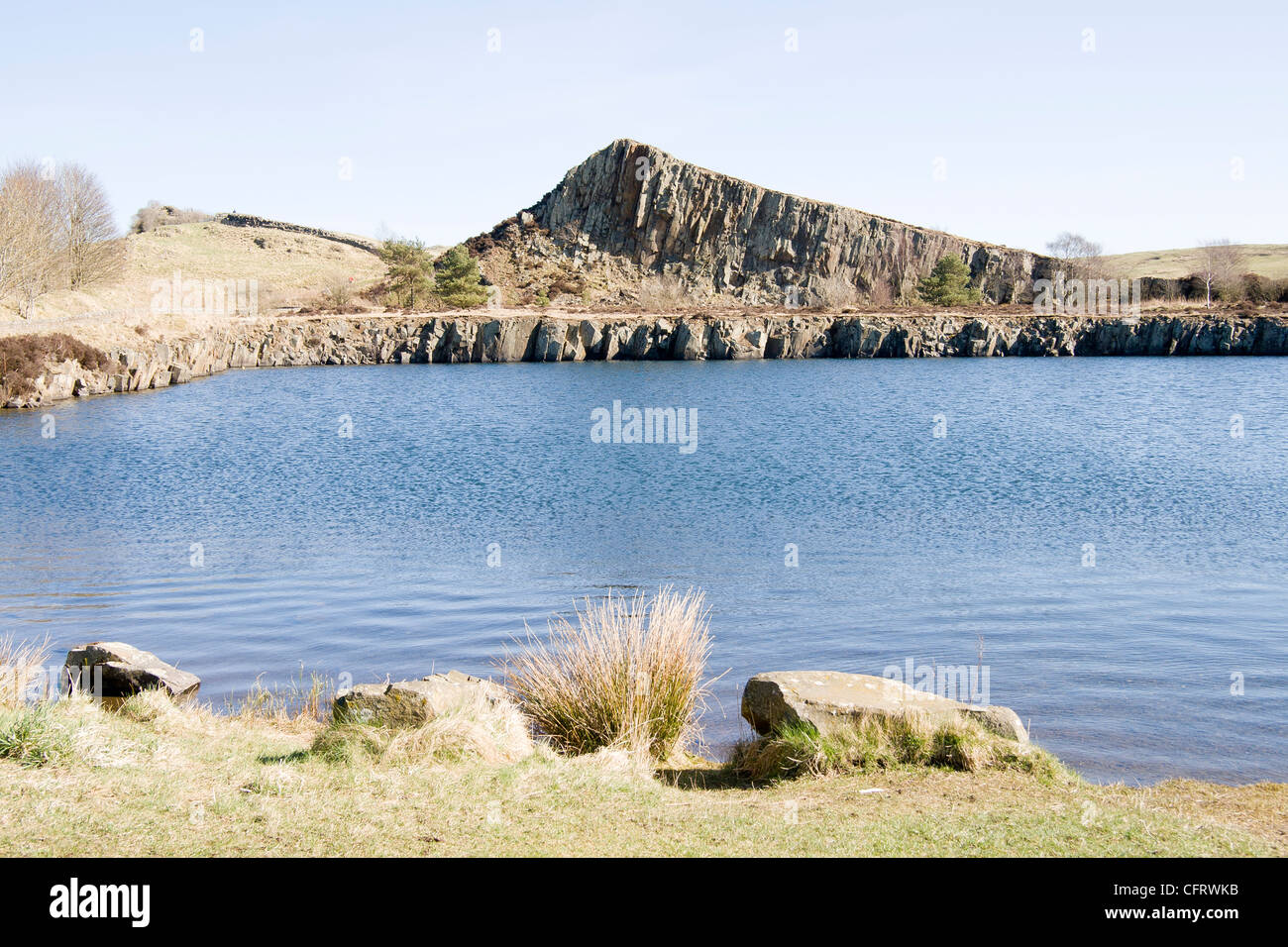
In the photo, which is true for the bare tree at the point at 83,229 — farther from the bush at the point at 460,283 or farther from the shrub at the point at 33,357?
the bush at the point at 460,283

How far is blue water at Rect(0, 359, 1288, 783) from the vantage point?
40.7 feet

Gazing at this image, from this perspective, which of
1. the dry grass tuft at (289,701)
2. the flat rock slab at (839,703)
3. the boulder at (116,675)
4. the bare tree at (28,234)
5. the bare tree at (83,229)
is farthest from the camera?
the bare tree at (83,229)

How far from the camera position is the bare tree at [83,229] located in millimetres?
75188

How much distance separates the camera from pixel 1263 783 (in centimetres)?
823

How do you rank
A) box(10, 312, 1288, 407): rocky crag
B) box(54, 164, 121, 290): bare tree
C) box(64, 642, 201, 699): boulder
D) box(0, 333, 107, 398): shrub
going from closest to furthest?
box(64, 642, 201, 699): boulder, box(0, 333, 107, 398): shrub, box(54, 164, 121, 290): bare tree, box(10, 312, 1288, 407): rocky crag

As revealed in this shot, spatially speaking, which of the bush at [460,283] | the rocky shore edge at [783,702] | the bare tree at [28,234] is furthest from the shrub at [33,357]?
the rocky shore edge at [783,702]

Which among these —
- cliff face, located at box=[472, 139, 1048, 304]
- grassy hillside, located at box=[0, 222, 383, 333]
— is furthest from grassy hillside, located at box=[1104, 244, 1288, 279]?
grassy hillside, located at box=[0, 222, 383, 333]

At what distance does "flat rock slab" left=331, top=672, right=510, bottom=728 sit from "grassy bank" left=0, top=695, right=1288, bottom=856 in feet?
1.35

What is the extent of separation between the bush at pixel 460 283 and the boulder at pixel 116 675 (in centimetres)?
9543

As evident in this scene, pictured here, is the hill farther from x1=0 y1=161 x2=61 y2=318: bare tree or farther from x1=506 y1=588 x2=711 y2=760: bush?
x1=506 y1=588 x2=711 y2=760: bush

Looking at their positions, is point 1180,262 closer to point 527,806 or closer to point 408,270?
point 408,270

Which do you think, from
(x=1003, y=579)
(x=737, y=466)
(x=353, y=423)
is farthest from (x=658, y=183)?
(x=1003, y=579)

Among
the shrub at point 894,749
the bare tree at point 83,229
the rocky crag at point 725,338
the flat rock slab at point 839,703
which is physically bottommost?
the shrub at point 894,749
